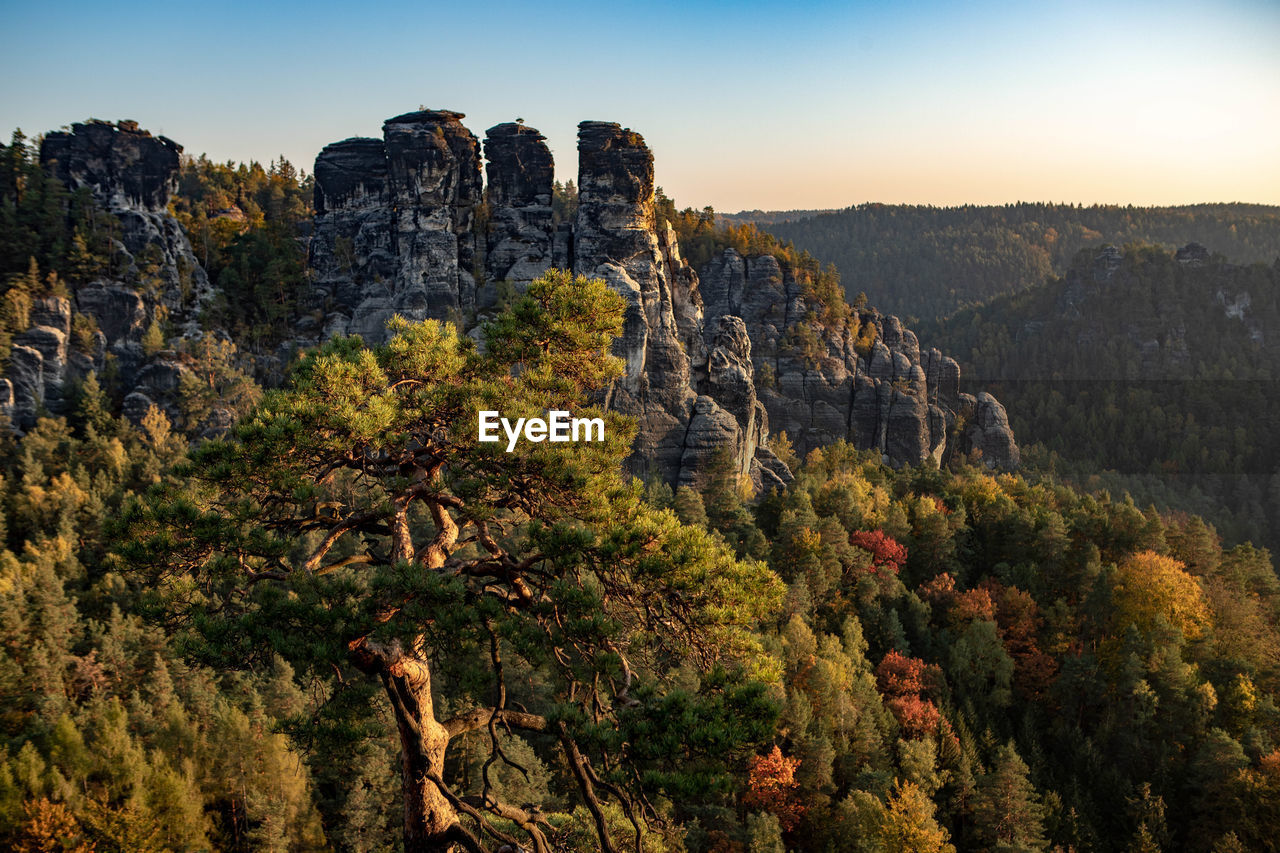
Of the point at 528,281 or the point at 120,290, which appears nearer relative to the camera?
the point at 528,281

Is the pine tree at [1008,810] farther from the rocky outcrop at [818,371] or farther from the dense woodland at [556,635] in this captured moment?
the rocky outcrop at [818,371]

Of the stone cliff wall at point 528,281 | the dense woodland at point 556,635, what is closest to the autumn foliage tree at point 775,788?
the dense woodland at point 556,635

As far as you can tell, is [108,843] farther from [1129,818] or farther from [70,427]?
[70,427]

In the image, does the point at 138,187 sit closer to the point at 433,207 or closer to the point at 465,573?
the point at 433,207

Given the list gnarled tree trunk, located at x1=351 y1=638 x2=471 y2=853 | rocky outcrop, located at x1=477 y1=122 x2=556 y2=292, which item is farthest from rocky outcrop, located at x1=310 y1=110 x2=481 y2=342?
gnarled tree trunk, located at x1=351 y1=638 x2=471 y2=853

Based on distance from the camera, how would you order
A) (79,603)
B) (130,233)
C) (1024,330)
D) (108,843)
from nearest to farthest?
(108,843), (79,603), (130,233), (1024,330)

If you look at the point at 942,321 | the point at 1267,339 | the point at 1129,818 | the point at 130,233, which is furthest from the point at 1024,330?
the point at 130,233
